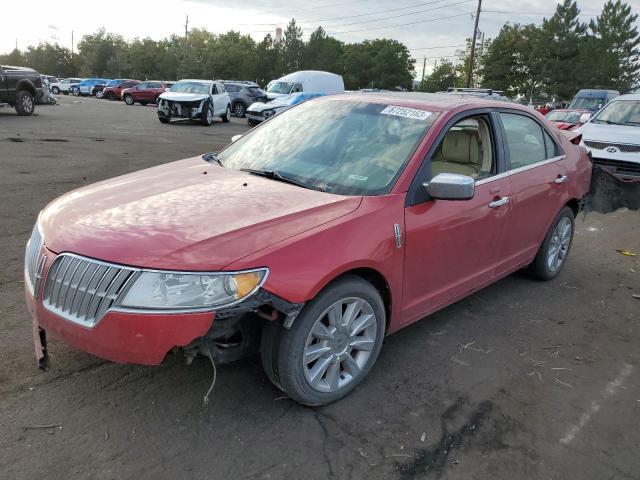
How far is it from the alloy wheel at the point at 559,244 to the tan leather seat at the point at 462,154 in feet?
4.47

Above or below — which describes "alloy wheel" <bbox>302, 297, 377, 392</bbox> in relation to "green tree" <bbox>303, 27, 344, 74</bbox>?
below

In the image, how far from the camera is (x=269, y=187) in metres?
3.31

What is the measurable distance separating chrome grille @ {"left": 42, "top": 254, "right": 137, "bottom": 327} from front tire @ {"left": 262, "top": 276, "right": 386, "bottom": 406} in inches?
32.3

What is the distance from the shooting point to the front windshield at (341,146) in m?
3.37

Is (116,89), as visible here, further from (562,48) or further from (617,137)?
(562,48)

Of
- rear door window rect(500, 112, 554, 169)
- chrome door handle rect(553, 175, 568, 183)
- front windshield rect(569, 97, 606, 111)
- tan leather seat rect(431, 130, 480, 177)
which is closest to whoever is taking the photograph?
tan leather seat rect(431, 130, 480, 177)

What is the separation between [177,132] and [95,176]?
977 cm

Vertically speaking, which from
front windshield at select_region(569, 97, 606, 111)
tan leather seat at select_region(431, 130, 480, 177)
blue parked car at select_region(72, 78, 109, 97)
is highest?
blue parked car at select_region(72, 78, 109, 97)

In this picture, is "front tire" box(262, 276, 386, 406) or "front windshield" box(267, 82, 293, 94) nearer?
"front tire" box(262, 276, 386, 406)

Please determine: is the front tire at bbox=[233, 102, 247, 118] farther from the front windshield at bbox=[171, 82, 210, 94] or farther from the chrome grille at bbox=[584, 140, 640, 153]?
the chrome grille at bbox=[584, 140, 640, 153]

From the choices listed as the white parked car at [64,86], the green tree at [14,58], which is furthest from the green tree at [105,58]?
the white parked car at [64,86]

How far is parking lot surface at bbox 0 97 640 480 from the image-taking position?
2.54m

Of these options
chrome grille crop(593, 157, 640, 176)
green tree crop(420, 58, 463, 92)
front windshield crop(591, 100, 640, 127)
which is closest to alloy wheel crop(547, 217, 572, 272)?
chrome grille crop(593, 157, 640, 176)

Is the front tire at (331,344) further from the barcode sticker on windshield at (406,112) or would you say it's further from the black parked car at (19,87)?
the black parked car at (19,87)
